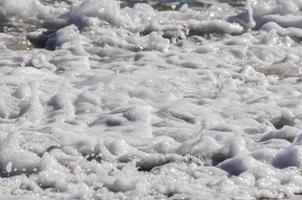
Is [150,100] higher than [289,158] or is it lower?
lower

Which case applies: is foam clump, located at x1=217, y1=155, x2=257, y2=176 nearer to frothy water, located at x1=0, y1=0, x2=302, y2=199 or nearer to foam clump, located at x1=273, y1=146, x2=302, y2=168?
frothy water, located at x1=0, y1=0, x2=302, y2=199

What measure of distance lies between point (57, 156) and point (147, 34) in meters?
2.54

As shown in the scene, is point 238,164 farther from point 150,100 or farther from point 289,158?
point 150,100

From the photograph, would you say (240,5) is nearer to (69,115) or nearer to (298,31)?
(298,31)

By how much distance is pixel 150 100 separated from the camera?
4715 millimetres

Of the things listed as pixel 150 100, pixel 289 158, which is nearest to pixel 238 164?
pixel 289 158

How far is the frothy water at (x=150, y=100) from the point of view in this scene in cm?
358

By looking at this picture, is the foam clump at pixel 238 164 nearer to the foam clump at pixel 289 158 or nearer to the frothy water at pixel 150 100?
the frothy water at pixel 150 100

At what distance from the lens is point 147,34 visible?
244 inches

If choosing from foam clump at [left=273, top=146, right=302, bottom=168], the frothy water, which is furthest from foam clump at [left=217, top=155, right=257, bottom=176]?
foam clump at [left=273, top=146, right=302, bottom=168]

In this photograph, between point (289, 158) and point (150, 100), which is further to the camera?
point (150, 100)

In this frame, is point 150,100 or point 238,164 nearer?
point 238,164

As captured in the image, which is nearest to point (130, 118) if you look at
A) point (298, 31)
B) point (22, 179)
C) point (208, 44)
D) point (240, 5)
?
point (22, 179)

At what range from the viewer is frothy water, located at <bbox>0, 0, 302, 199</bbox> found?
3584mm
